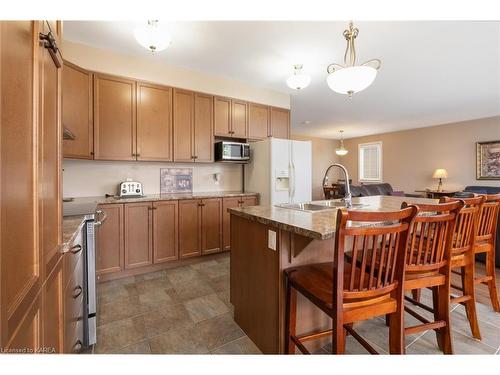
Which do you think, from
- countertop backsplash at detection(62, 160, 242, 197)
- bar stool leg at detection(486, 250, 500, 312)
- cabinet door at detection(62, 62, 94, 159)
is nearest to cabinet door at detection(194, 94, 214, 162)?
countertop backsplash at detection(62, 160, 242, 197)

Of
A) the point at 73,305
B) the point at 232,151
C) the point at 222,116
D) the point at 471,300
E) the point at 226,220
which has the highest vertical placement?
the point at 222,116

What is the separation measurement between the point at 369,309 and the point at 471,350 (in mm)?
1147

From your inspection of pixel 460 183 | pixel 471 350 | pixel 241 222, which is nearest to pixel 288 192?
pixel 241 222

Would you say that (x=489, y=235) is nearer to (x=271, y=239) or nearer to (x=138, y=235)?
(x=271, y=239)

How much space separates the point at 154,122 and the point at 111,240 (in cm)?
159

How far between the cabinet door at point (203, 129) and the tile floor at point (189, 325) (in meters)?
1.82

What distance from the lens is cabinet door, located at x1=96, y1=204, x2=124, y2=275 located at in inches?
103

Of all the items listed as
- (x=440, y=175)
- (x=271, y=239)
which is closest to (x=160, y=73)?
(x=271, y=239)

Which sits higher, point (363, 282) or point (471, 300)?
point (363, 282)

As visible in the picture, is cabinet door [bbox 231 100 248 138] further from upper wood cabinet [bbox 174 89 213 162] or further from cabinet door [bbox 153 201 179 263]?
cabinet door [bbox 153 201 179 263]

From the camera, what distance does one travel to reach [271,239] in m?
1.44
